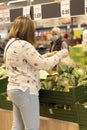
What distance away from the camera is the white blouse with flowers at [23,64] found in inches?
94.4

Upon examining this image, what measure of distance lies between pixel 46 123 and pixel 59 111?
24 cm

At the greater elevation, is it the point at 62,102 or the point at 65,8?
the point at 65,8

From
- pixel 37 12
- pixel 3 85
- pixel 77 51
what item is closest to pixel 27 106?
pixel 3 85

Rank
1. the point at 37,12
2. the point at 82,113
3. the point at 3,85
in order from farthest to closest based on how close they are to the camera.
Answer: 1. the point at 37,12
2. the point at 3,85
3. the point at 82,113

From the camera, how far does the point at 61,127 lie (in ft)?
9.05

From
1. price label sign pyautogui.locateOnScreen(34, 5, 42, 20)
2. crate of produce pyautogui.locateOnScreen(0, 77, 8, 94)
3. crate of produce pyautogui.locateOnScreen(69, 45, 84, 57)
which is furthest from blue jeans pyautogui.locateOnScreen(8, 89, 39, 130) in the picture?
price label sign pyautogui.locateOnScreen(34, 5, 42, 20)

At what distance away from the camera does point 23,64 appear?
2.43 meters

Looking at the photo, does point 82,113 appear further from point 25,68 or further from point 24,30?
point 24,30

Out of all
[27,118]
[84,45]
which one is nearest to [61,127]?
[27,118]

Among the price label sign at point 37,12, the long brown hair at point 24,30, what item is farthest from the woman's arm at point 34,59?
the price label sign at point 37,12

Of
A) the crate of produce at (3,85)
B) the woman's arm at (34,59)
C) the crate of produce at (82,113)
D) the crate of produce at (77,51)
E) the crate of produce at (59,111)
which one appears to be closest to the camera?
the woman's arm at (34,59)

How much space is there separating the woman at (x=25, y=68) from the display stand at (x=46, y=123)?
333 mm

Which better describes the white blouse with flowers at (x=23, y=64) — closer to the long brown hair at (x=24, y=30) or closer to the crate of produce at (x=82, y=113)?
the long brown hair at (x=24, y=30)

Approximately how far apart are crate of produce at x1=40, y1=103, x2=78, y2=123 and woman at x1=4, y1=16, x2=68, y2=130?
307mm
